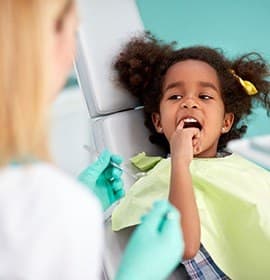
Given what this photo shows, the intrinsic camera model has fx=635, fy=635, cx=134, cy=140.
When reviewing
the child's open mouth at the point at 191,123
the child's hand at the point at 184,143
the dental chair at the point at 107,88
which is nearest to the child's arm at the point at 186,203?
the child's hand at the point at 184,143

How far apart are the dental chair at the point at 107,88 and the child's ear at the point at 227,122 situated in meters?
0.17

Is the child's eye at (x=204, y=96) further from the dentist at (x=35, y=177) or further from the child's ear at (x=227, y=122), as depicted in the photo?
the dentist at (x=35, y=177)

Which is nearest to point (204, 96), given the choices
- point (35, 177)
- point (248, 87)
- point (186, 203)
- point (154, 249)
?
point (248, 87)

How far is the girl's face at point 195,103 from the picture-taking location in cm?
145

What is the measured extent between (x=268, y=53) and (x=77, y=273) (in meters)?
1.66

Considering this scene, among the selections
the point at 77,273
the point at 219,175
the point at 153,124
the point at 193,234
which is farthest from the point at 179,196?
the point at 77,273

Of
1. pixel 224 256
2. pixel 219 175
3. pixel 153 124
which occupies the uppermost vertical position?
pixel 153 124

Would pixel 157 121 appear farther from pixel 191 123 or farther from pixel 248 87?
pixel 248 87

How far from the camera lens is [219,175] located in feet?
4.52

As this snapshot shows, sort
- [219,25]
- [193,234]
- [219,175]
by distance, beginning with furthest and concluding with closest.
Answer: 1. [219,25]
2. [219,175]
3. [193,234]

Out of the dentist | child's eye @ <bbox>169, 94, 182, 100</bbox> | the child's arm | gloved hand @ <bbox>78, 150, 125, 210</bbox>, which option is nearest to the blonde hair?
the dentist

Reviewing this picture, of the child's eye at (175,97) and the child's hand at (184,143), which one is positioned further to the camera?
the child's eye at (175,97)

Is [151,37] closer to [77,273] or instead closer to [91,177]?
[91,177]

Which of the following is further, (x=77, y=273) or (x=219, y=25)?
(x=219, y=25)
